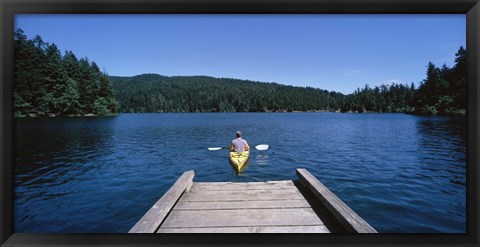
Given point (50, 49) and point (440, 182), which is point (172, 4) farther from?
point (50, 49)

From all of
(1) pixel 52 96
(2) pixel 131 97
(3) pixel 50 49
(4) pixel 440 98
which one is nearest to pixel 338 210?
(1) pixel 52 96

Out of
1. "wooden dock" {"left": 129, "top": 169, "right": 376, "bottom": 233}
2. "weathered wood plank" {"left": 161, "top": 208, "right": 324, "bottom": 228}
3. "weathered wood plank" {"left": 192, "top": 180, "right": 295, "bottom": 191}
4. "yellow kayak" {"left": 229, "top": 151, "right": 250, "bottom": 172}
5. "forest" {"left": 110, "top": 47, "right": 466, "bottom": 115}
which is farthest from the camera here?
"forest" {"left": 110, "top": 47, "right": 466, "bottom": 115}

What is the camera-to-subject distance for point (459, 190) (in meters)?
9.36

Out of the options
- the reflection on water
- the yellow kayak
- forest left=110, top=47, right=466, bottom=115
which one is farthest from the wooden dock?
forest left=110, top=47, right=466, bottom=115

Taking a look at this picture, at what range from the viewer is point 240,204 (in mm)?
4098

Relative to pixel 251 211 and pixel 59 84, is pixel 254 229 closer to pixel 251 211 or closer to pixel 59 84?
pixel 251 211

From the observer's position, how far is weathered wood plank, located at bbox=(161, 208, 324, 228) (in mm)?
3430

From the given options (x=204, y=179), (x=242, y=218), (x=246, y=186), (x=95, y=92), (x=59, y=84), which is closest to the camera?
(x=242, y=218)

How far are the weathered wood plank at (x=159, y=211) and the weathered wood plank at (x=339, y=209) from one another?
2.28 m

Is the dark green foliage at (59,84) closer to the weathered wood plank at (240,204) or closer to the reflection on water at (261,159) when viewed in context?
the reflection on water at (261,159)

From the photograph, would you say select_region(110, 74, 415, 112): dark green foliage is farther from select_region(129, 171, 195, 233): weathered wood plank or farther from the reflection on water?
select_region(129, 171, 195, 233): weathered wood plank

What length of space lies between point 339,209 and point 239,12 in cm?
273

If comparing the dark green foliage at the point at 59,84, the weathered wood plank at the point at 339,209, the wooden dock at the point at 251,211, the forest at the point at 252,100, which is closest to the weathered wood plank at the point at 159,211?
the wooden dock at the point at 251,211

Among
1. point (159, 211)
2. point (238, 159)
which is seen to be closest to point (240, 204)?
point (159, 211)
